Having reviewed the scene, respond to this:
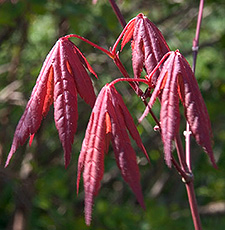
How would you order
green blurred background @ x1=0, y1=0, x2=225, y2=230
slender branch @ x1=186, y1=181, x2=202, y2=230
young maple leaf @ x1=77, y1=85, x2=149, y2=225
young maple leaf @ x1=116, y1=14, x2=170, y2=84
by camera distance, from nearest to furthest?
young maple leaf @ x1=77, y1=85, x2=149, y2=225 < young maple leaf @ x1=116, y1=14, x2=170, y2=84 < slender branch @ x1=186, y1=181, x2=202, y2=230 < green blurred background @ x1=0, y1=0, x2=225, y2=230

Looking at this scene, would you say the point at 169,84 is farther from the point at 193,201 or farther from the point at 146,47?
the point at 193,201

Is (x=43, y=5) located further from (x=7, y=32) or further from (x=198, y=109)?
(x=198, y=109)

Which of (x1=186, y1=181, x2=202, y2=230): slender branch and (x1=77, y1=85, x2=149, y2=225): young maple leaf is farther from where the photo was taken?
(x1=186, y1=181, x2=202, y2=230): slender branch

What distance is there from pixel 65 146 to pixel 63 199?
2.40 metres

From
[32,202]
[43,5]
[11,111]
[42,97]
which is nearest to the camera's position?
[42,97]

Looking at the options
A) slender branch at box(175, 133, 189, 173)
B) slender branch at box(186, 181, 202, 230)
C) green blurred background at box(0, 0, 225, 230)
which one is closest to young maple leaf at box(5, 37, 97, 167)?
slender branch at box(175, 133, 189, 173)

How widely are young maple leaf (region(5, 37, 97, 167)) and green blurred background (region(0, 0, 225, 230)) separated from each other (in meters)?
1.43

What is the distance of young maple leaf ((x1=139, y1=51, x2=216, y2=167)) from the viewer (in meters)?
0.92

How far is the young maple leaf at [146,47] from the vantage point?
1.08m

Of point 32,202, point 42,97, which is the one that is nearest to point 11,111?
point 32,202

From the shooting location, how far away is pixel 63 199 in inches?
128

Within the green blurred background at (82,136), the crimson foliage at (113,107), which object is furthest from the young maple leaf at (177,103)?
the green blurred background at (82,136)

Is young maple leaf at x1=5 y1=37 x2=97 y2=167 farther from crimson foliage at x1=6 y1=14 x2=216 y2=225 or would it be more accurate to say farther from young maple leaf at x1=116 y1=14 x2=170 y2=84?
young maple leaf at x1=116 y1=14 x2=170 y2=84

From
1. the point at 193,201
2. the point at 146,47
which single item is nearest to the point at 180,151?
the point at 193,201
